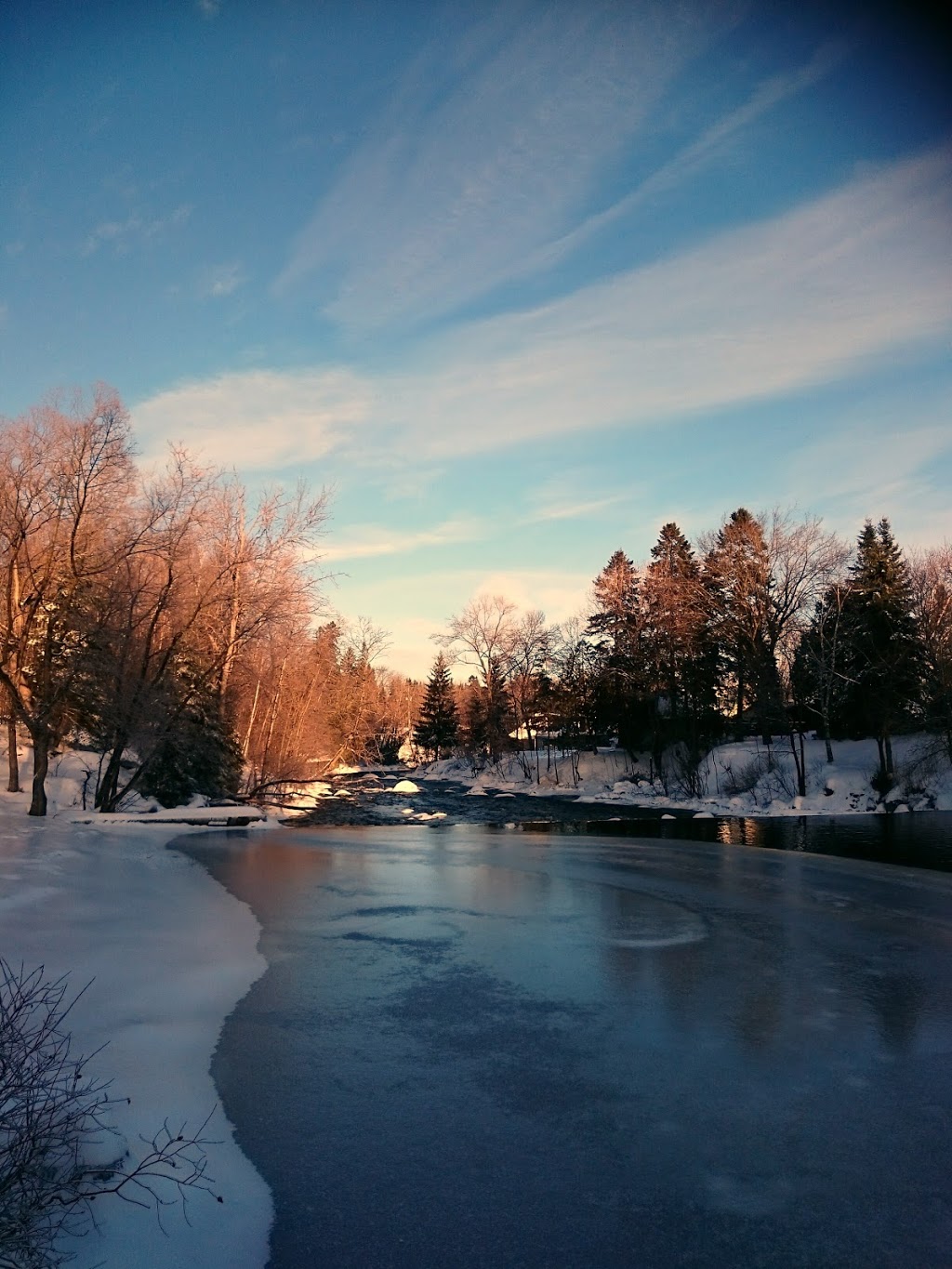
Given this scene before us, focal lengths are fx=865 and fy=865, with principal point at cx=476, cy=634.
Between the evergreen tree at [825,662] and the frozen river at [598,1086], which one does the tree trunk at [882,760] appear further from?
the frozen river at [598,1086]

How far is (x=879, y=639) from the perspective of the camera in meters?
37.8

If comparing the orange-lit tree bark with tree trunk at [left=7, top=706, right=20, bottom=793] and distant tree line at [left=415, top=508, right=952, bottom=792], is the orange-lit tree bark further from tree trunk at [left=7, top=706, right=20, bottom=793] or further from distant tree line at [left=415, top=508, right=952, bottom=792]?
distant tree line at [left=415, top=508, right=952, bottom=792]

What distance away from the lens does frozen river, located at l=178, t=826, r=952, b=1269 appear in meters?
3.79

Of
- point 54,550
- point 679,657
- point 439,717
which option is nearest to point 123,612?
point 54,550

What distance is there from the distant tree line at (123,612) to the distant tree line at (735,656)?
19.6 metres

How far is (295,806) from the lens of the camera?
33.6 m

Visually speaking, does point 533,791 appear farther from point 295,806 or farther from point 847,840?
point 847,840

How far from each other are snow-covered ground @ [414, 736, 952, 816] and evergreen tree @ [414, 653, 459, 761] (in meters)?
28.4

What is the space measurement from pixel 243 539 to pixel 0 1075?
2737 centimetres

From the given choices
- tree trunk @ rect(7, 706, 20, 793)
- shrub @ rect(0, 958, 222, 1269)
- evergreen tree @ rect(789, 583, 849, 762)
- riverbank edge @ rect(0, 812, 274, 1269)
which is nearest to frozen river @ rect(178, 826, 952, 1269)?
riverbank edge @ rect(0, 812, 274, 1269)

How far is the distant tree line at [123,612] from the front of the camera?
20.8 meters

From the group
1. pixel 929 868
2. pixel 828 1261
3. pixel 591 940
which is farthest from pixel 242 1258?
pixel 929 868

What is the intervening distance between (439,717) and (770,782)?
4580 centimetres

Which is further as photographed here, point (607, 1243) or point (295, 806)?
point (295, 806)
